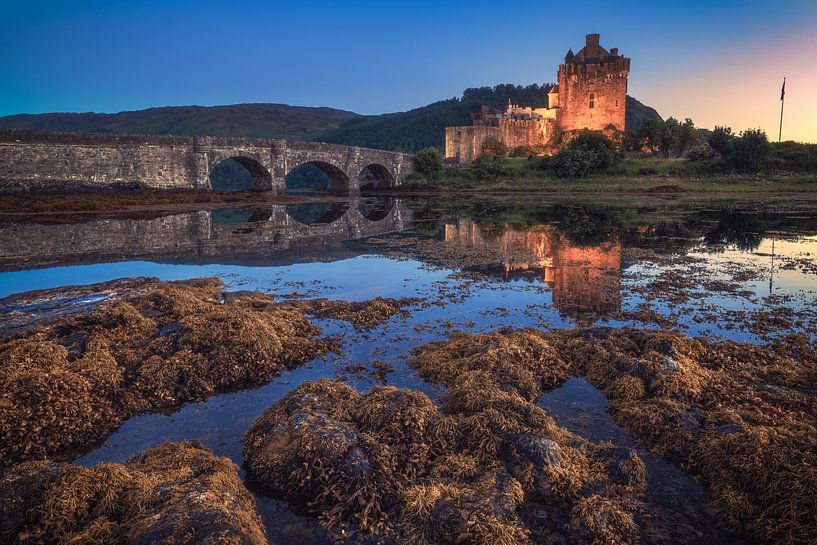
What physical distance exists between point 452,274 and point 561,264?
401 cm

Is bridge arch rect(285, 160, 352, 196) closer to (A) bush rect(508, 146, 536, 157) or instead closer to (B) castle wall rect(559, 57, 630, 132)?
(A) bush rect(508, 146, 536, 157)

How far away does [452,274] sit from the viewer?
49.8 ft

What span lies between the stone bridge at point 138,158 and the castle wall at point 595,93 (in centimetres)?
4096

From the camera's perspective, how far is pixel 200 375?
7430 millimetres

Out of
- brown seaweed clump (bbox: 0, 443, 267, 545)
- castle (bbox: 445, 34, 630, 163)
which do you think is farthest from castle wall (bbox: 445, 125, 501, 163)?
brown seaweed clump (bbox: 0, 443, 267, 545)

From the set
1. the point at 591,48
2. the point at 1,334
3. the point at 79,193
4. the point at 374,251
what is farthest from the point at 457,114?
the point at 1,334

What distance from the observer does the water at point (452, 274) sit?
274 inches

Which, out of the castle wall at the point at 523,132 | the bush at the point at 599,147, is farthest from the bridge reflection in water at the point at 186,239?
the castle wall at the point at 523,132

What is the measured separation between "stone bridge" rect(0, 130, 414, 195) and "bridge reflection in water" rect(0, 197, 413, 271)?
1029 centimetres

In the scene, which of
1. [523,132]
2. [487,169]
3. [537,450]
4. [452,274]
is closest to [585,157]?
[487,169]

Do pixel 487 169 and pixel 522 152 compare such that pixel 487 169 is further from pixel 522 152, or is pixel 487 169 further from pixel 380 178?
pixel 380 178

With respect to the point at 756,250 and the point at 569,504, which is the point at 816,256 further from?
the point at 569,504

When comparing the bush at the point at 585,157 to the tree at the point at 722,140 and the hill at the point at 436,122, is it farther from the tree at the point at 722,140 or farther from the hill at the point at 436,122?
the hill at the point at 436,122

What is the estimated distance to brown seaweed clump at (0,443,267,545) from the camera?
363 centimetres
